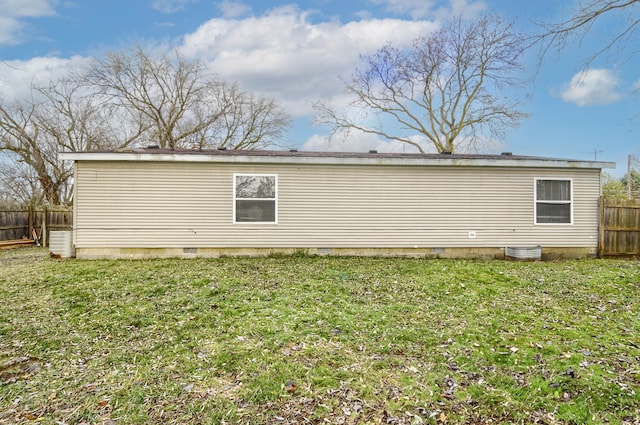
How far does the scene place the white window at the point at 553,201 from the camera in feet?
31.8

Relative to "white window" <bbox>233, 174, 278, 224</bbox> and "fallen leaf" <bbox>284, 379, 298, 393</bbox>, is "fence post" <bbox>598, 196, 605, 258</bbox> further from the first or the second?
"fallen leaf" <bbox>284, 379, 298, 393</bbox>

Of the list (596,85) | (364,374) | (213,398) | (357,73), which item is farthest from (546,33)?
(357,73)

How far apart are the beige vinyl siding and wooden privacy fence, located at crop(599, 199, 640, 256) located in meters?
0.30

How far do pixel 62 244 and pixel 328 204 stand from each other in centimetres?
683

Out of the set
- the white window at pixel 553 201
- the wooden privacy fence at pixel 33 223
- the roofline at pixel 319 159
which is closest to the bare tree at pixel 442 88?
the white window at pixel 553 201

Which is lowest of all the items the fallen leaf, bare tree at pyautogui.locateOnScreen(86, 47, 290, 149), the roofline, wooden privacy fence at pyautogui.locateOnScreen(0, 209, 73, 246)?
the fallen leaf

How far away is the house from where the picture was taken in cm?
899

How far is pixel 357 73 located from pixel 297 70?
7.13 meters

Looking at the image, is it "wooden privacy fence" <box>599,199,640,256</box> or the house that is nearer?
the house

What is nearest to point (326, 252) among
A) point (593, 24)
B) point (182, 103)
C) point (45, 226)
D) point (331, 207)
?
point (331, 207)

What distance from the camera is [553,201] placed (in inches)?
382

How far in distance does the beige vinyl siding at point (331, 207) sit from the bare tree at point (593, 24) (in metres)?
3.21

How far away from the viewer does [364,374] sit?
3254 millimetres

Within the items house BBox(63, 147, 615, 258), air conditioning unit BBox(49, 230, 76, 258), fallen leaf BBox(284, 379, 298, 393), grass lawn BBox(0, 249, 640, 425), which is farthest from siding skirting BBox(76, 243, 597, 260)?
fallen leaf BBox(284, 379, 298, 393)
